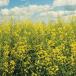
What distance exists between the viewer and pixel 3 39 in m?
12.9

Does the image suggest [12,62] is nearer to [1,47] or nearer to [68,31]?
[1,47]

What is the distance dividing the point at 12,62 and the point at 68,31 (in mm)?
3238

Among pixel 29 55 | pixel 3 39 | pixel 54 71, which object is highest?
pixel 3 39

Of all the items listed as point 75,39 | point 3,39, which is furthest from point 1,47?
point 75,39

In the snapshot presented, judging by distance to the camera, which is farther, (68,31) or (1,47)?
(68,31)

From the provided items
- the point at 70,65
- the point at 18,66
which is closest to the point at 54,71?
the point at 70,65

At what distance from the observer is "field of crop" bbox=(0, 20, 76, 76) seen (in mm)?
12680

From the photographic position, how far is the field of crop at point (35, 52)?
41.6 feet

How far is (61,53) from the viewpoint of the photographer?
43.0 feet

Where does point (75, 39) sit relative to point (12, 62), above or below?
above

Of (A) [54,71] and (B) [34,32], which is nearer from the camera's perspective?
(A) [54,71]

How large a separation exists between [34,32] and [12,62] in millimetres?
1861

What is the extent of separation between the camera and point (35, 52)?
13.0m

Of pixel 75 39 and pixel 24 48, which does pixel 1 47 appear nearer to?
pixel 24 48
